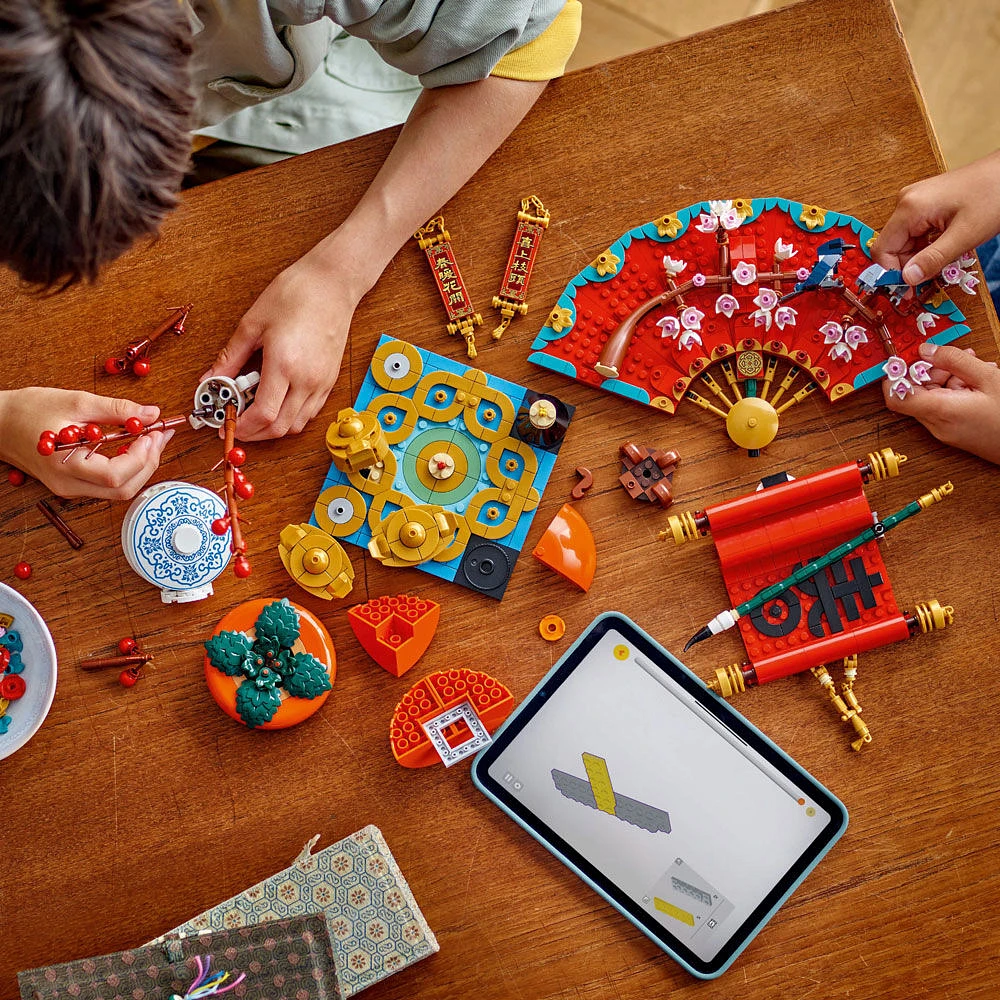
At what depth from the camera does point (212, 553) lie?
0.86 metres

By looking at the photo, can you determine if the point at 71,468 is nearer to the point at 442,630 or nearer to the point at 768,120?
the point at 442,630

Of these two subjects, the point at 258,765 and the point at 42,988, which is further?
the point at 258,765

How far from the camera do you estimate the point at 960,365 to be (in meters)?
0.85

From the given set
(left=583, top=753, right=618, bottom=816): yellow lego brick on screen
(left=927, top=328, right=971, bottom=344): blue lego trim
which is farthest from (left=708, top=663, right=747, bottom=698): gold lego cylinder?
(left=927, top=328, right=971, bottom=344): blue lego trim

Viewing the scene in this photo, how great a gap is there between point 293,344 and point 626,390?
12.9 inches

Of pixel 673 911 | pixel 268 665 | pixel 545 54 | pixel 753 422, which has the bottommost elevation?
pixel 673 911

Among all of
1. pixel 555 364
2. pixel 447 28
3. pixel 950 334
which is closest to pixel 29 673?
pixel 555 364

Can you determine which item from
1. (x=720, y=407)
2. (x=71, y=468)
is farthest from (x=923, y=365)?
(x=71, y=468)

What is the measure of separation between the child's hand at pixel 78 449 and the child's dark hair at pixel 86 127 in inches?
8.6

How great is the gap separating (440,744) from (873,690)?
413mm

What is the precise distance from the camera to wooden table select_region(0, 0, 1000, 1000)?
0.83m

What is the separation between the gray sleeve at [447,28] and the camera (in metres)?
0.81

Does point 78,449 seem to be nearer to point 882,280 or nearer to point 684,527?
point 684,527

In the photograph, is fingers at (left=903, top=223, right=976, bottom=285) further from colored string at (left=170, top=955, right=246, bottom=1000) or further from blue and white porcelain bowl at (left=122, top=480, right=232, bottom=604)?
colored string at (left=170, top=955, right=246, bottom=1000)
